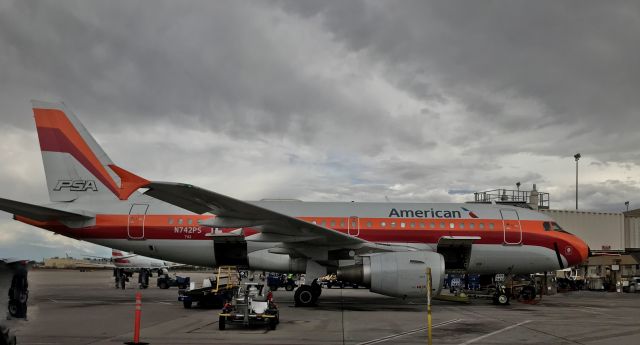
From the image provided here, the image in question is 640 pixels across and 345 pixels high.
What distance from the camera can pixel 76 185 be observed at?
1902cm

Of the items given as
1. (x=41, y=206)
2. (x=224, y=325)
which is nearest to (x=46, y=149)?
(x=41, y=206)

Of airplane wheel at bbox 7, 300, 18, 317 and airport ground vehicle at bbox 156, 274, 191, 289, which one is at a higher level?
airplane wheel at bbox 7, 300, 18, 317

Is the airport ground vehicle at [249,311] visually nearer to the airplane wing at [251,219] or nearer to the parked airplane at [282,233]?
the airplane wing at [251,219]

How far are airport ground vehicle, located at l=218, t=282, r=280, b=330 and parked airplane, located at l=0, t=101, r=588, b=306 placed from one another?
14.5 ft

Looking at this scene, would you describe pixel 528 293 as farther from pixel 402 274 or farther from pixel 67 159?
pixel 67 159

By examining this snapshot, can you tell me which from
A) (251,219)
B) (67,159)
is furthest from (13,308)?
(67,159)

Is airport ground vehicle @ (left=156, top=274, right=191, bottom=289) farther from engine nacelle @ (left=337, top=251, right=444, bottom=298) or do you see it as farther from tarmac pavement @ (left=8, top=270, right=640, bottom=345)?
engine nacelle @ (left=337, top=251, right=444, bottom=298)

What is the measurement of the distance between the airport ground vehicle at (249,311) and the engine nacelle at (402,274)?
13.1 feet

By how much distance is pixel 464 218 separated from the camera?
61.0ft

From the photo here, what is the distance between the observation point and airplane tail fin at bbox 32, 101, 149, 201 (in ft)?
62.2

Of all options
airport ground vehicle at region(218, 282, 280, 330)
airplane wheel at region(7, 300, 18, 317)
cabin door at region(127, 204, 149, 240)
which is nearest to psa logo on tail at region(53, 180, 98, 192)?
cabin door at region(127, 204, 149, 240)

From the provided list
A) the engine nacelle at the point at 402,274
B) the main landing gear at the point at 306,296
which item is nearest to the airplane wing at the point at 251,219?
the engine nacelle at the point at 402,274

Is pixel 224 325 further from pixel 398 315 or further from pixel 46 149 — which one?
pixel 46 149

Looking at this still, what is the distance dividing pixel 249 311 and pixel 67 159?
38.6 ft
